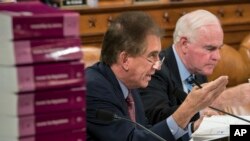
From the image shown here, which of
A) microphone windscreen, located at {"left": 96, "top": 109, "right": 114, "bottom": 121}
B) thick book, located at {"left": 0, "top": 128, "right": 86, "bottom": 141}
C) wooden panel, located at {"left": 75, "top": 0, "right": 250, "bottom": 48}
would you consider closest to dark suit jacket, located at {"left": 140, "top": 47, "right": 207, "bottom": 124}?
microphone windscreen, located at {"left": 96, "top": 109, "right": 114, "bottom": 121}

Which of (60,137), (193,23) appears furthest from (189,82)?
(60,137)

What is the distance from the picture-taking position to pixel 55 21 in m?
1.10

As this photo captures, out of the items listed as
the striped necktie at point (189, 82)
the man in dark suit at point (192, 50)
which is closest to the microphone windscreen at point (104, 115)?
the man in dark suit at point (192, 50)

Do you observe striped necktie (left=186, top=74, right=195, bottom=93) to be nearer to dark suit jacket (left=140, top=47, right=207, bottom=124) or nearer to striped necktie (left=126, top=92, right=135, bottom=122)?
dark suit jacket (left=140, top=47, right=207, bottom=124)

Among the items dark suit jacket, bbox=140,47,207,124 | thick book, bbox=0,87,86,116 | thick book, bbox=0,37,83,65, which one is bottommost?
dark suit jacket, bbox=140,47,207,124

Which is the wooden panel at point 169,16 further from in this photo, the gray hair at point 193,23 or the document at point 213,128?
the document at point 213,128

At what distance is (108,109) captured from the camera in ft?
5.77

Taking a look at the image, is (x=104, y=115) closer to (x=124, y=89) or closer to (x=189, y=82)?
(x=124, y=89)

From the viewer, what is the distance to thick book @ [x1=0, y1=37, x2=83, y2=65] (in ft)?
3.46

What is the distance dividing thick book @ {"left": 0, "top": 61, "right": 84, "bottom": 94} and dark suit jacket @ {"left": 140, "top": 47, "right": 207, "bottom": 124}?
1149 millimetres

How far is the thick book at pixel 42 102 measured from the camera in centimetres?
106

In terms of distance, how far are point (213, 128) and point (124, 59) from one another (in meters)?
0.57

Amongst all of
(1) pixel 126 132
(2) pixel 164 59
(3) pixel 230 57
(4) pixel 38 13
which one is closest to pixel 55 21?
(4) pixel 38 13

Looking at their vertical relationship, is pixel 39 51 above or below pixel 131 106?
above
